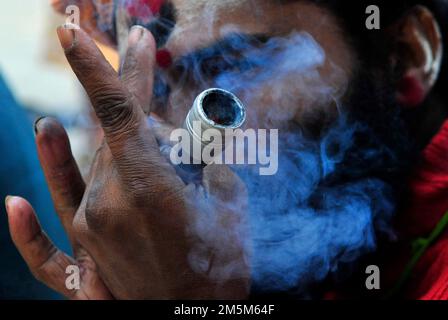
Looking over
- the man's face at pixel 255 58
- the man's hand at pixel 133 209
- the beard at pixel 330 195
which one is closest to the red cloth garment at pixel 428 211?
the beard at pixel 330 195

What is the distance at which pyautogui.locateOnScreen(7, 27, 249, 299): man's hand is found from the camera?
36.4 inches

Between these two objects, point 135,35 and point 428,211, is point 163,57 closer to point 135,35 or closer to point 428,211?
point 135,35

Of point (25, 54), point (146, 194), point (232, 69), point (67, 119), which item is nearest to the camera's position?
point (146, 194)

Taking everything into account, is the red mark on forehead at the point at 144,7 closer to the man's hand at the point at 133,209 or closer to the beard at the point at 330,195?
the man's hand at the point at 133,209

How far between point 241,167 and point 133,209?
0.27 metres

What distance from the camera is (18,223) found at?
3.78ft

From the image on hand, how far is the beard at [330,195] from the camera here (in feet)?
4.07

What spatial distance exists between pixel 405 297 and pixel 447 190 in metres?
0.29

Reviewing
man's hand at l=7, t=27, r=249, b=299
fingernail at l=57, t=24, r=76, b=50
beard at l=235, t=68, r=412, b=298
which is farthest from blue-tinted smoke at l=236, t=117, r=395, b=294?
fingernail at l=57, t=24, r=76, b=50

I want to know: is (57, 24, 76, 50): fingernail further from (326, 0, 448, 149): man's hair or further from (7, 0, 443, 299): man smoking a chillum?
(326, 0, 448, 149): man's hair

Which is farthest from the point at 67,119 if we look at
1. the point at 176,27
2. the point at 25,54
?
the point at 25,54

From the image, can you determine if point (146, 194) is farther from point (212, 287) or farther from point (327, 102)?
point (327, 102)

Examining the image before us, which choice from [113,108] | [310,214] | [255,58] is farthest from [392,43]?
[113,108]

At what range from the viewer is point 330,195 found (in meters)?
1.30
